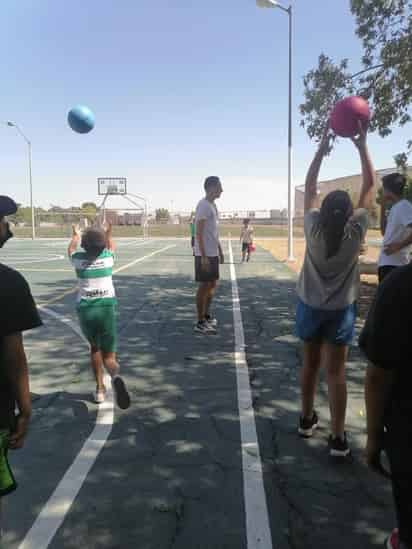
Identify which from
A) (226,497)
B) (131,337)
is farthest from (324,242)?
(131,337)

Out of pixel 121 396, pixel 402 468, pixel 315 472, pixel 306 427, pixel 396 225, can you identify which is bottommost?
pixel 315 472

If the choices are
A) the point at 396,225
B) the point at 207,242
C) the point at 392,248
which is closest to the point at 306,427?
the point at 392,248

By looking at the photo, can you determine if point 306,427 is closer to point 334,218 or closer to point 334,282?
point 334,282

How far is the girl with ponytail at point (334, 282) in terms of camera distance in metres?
2.81

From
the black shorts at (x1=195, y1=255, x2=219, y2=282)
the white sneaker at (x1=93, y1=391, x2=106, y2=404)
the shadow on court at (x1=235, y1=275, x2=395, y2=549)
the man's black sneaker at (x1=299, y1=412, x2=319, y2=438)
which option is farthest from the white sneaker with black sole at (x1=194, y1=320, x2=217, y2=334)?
the man's black sneaker at (x1=299, y1=412, x2=319, y2=438)

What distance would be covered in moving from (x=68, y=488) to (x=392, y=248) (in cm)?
397

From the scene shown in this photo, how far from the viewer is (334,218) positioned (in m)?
2.75

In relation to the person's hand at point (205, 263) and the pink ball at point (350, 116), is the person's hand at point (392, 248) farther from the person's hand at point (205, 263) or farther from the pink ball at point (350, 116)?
the person's hand at point (205, 263)

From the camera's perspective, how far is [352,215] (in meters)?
2.90

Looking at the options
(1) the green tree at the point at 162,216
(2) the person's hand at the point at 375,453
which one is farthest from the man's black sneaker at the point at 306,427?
(1) the green tree at the point at 162,216

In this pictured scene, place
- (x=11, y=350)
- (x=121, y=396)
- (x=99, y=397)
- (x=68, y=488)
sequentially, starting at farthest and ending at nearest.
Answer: (x=99, y=397) < (x=121, y=396) < (x=68, y=488) < (x=11, y=350)

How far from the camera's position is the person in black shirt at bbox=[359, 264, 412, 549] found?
139cm

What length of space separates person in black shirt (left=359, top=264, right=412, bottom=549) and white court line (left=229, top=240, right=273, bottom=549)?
98 centimetres

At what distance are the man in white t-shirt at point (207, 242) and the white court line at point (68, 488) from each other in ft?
8.84
